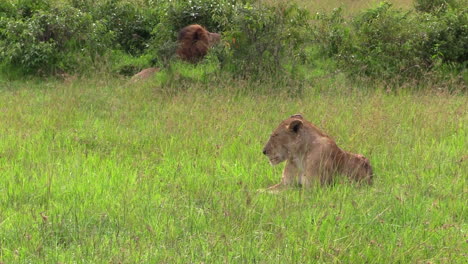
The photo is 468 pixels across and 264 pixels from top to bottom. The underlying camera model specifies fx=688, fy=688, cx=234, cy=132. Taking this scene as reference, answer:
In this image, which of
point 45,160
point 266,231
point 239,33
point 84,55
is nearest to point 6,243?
point 266,231

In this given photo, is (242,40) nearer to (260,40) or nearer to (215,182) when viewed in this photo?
(260,40)

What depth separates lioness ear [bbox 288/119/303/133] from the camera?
226 inches

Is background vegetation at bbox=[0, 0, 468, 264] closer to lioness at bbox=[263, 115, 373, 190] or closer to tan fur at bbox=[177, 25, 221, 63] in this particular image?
lioness at bbox=[263, 115, 373, 190]

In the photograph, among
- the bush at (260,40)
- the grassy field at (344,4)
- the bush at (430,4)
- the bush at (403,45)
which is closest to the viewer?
the bush at (260,40)

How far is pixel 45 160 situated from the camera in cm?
654

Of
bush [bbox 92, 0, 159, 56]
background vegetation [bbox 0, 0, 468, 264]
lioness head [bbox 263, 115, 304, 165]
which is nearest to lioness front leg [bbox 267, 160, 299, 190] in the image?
lioness head [bbox 263, 115, 304, 165]

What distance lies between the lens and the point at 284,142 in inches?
230

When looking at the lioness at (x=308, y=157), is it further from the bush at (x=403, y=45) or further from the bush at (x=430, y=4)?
the bush at (x=430, y=4)

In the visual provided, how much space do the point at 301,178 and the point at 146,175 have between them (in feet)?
4.38

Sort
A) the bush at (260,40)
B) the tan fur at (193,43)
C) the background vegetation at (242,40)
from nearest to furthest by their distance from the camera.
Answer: the bush at (260,40) → the background vegetation at (242,40) → the tan fur at (193,43)

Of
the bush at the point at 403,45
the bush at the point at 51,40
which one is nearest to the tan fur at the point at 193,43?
the bush at the point at 51,40

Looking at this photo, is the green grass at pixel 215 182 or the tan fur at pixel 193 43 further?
the tan fur at pixel 193 43

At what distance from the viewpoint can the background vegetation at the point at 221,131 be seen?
14.8 feet

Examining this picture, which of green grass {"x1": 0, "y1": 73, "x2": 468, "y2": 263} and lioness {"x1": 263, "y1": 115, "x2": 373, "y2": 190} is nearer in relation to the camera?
green grass {"x1": 0, "y1": 73, "x2": 468, "y2": 263}
